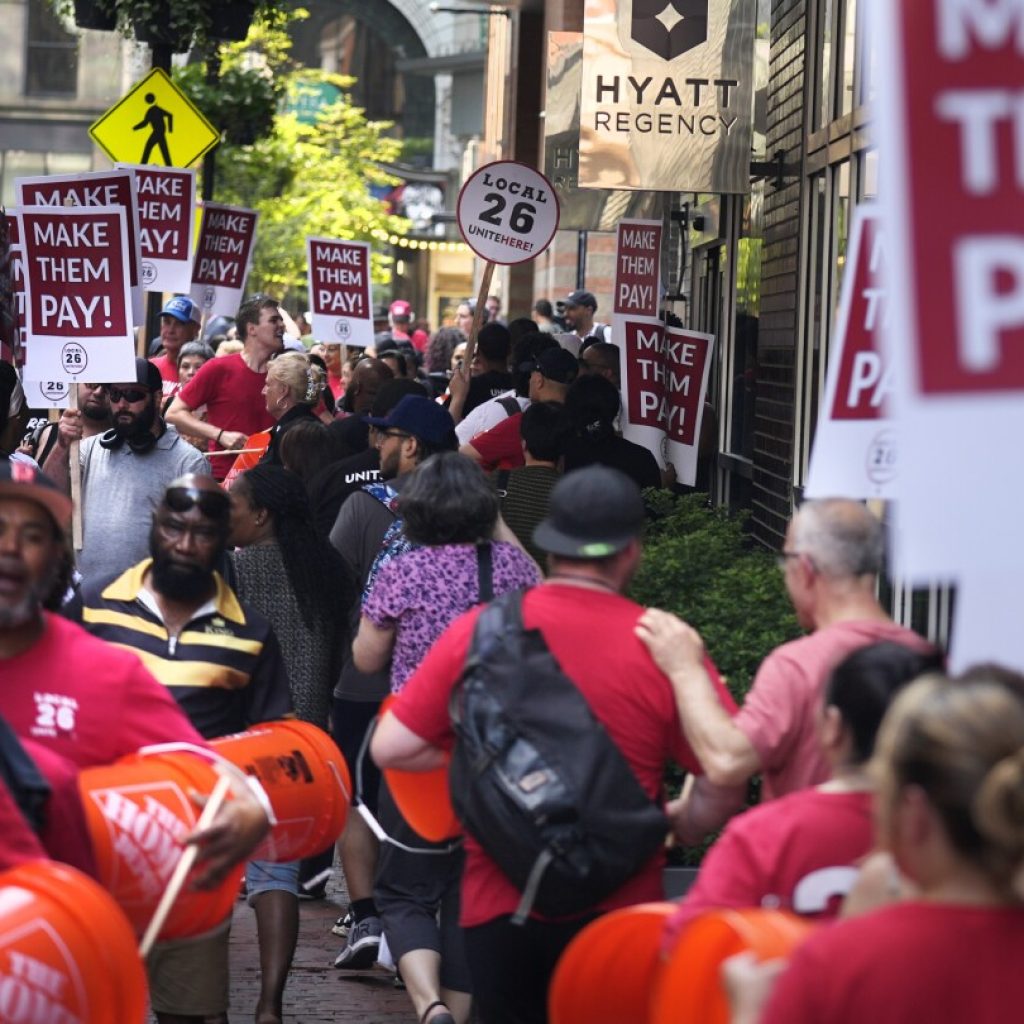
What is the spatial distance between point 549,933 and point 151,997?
1726 millimetres

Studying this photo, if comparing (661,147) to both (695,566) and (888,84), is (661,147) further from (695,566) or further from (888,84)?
(888,84)

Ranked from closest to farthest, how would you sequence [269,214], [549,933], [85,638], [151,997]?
[85,638]
[549,933]
[151,997]
[269,214]

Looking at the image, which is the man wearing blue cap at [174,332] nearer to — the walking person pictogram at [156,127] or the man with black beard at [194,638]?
the walking person pictogram at [156,127]

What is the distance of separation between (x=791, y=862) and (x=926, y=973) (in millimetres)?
1004

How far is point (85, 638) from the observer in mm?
4938

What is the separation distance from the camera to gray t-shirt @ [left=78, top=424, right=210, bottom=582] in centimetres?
912

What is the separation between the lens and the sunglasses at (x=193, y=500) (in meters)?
6.37

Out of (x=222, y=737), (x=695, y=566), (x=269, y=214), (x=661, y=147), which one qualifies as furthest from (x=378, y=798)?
(x=269, y=214)

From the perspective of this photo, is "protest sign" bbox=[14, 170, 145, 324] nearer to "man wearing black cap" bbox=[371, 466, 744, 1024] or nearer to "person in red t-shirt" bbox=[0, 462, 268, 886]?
"man wearing black cap" bbox=[371, 466, 744, 1024]

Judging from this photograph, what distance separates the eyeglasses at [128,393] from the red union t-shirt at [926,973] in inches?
270

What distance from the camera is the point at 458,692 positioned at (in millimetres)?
5281

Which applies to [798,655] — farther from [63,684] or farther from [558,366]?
[558,366]

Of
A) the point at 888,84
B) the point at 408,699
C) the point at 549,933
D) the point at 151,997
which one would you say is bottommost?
the point at 151,997

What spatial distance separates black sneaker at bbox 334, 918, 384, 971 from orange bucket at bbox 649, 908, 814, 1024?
189 inches
